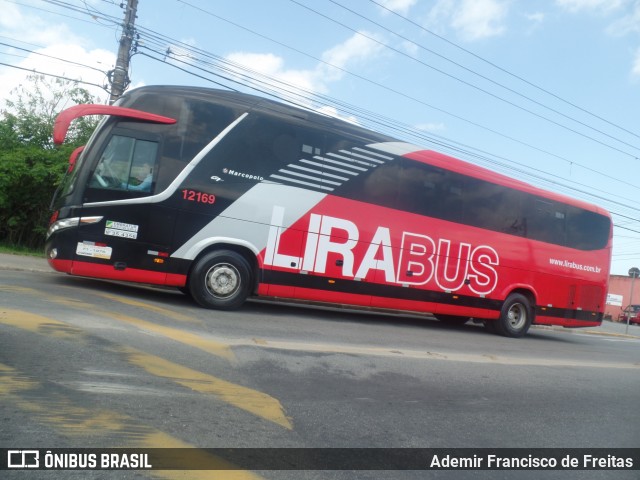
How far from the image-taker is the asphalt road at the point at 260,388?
125 inches

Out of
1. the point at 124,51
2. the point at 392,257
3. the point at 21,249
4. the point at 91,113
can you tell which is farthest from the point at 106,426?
the point at 21,249

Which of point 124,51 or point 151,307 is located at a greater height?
point 124,51

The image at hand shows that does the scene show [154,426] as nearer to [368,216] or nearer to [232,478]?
[232,478]

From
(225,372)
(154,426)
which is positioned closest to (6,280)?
(225,372)

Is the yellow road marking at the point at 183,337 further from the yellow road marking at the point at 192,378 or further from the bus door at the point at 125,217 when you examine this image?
the bus door at the point at 125,217

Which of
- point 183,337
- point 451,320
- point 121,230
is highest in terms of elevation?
point 121,230

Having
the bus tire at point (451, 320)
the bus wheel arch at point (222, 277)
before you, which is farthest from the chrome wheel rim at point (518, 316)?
the bus wheel arch at point (222, 277)

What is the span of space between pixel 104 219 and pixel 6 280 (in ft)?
7.71

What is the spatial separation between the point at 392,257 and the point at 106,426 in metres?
6.94

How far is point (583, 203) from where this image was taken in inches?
474

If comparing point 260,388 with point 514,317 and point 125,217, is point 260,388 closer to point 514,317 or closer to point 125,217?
point 125,217

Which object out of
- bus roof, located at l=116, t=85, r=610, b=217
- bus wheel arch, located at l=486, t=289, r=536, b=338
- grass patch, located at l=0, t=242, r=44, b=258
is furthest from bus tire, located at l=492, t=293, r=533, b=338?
grass patch, located at l=0, t=242, r=44, b=258

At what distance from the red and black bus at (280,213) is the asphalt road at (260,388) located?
970mm

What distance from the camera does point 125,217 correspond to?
24.4 ft
